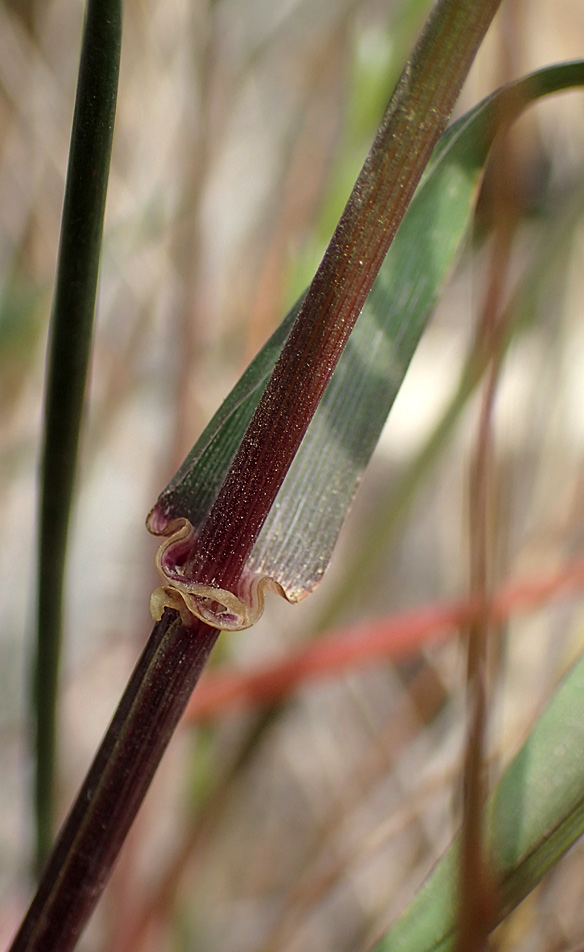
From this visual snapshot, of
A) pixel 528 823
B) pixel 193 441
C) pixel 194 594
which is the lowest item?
pixel 528 823

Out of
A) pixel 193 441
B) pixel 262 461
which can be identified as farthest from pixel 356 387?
pixel 193 441

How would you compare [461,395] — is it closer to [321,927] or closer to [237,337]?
[237,337]

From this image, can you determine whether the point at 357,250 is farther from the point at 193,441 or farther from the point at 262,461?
the point at 193,441

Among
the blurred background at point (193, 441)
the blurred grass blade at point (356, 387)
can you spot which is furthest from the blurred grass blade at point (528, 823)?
the blurred background at point (193, 441)

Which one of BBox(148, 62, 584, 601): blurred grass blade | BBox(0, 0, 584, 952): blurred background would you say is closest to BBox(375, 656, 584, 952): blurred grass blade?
BBox(148, 62, 584, 601): blurred grass blade

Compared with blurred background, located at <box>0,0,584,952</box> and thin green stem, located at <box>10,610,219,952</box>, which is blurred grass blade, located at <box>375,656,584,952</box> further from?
blurred background, located at <box>0,0,584,952</box>

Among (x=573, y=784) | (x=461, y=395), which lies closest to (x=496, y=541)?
(x=573, y=784)
